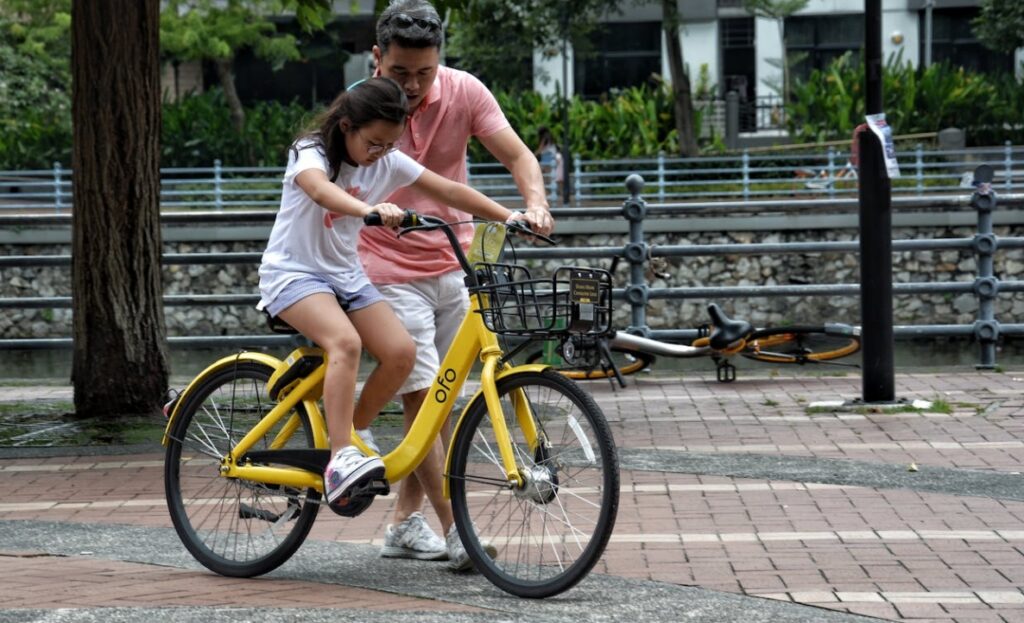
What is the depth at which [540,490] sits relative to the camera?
4965mm

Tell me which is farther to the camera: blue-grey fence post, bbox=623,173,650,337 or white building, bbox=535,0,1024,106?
white building, bbox=535,0,1024,106

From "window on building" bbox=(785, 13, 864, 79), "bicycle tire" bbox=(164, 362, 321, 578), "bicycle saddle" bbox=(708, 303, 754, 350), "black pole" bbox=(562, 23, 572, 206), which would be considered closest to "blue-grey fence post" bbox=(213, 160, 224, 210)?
"black pole" bbox=(562, 23, 572, 206)

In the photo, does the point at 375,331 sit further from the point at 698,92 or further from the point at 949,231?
the point at 698,92

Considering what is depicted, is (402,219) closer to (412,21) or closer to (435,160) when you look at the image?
(412,21)

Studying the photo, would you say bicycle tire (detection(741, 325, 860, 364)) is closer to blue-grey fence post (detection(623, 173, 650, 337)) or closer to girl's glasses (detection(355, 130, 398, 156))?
blue-grey fence post (detection(623, 173, 650, 337))

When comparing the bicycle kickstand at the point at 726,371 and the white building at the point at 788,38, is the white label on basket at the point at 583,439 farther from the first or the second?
the white building at the point at 788,38

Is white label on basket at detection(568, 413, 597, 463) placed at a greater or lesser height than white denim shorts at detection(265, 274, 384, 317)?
lesser

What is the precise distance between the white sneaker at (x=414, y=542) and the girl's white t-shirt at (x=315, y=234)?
0.85 meters

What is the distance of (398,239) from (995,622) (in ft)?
7.39

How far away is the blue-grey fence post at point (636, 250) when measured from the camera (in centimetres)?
1148

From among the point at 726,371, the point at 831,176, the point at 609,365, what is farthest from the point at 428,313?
the point at 831,176

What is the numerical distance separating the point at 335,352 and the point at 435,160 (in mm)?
955

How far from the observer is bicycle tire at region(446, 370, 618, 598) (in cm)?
478

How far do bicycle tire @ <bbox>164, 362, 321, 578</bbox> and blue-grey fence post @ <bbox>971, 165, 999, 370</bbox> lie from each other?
6959 mm
